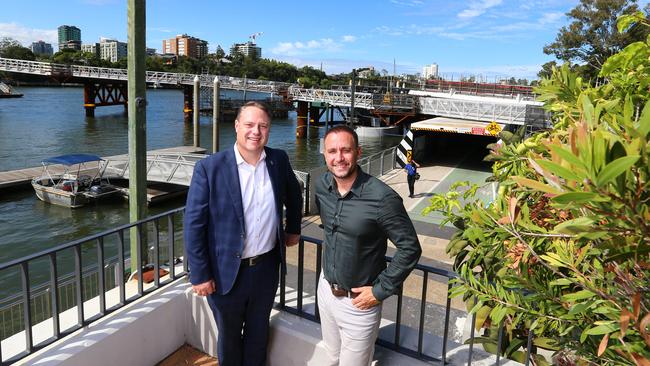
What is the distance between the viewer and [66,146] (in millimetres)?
31438

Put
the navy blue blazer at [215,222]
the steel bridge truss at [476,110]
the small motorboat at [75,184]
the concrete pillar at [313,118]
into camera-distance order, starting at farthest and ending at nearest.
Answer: the concrete pillar at [313,118], the steel bridge truss at [476,110], the small motorboat at [75,184], the navy blue blazer at [215,222]

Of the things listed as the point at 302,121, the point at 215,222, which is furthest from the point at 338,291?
the point at 302,121

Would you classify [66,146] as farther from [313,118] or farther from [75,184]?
[313,118]

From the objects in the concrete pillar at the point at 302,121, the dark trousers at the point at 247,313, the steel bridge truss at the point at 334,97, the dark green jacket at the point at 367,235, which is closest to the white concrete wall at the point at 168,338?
the dark trousers at the point at 247,313

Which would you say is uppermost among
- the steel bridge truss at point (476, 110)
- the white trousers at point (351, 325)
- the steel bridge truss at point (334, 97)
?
the steel bridge truss at point (334, 97)

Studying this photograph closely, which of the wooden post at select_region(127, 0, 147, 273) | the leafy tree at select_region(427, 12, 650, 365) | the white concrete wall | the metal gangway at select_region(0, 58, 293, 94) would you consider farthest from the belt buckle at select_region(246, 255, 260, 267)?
the metal gangway at select_region(0, 58, 293, 94)

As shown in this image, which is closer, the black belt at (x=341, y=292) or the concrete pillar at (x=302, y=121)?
the black belt at (x=341, y=292)

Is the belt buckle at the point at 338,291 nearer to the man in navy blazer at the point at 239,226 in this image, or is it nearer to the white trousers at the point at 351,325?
the white trousers at the point at 351,325

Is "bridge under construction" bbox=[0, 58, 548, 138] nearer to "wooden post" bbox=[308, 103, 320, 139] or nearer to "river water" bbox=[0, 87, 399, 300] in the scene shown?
"wooden post" bbox=[308, 103, 320, 139]

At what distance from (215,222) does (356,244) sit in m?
0.84

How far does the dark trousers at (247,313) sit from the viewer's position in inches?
110

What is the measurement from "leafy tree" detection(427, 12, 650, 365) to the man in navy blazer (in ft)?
3.27

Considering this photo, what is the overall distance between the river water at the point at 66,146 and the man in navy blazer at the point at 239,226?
1093 cm

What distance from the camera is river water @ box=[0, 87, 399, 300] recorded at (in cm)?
1541
